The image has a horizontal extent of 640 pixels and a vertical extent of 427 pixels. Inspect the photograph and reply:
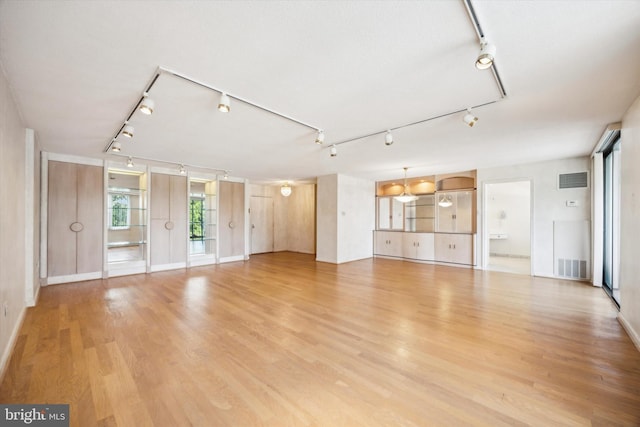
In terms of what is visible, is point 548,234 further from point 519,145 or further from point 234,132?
point 234,132

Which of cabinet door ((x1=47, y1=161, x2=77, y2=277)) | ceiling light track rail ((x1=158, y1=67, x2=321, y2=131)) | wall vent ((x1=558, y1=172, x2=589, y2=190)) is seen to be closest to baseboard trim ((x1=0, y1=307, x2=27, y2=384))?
cabinet door ((x1=47, y1=161, x2=77, y2=277))

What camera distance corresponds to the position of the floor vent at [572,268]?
546cm

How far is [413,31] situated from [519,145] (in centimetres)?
403

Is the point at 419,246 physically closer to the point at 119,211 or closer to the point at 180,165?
A: the point at 180,165

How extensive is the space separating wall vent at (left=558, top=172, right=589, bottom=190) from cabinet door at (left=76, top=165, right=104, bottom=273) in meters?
10.3

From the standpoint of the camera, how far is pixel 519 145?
454 centimetres

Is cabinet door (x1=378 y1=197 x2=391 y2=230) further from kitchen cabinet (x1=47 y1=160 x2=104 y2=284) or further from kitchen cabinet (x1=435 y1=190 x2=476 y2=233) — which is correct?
Result: kitchen cabinet (x1=47 y1=160 x2=104 y2=284)

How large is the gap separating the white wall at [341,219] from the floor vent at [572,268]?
4.83 meters

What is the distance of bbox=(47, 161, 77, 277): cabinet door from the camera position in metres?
5.17

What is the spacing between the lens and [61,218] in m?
5.28

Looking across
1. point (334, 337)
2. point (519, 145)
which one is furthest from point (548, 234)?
point (334, 337)

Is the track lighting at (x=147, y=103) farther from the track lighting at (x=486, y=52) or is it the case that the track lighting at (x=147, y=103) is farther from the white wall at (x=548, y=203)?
the white wall at (x=548, y=203)

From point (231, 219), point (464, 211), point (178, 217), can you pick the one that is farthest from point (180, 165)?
point (464, 211)

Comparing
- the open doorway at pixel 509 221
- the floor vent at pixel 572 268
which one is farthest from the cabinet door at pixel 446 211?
the floor vent at pixel 572 268
